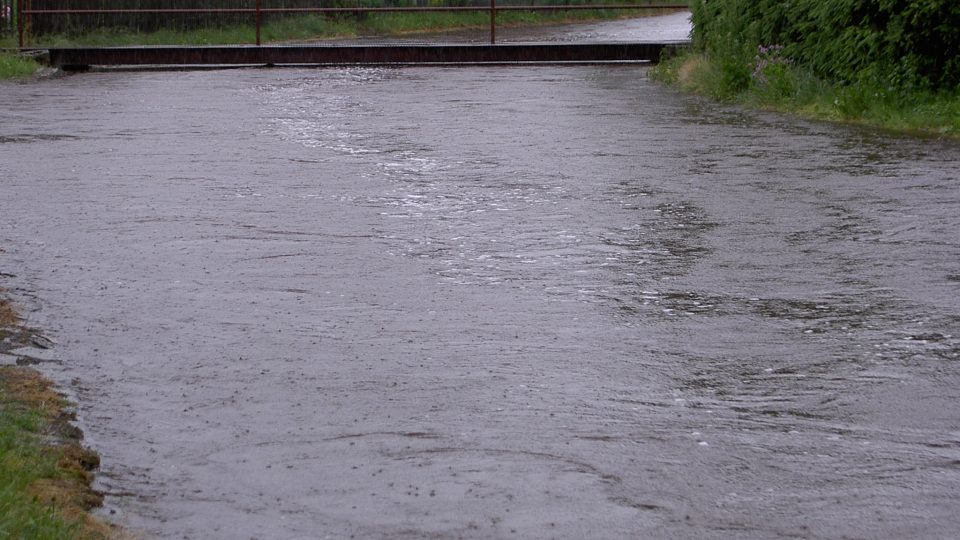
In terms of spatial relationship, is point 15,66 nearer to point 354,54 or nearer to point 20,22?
point 20,22

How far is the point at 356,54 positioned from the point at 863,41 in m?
13.4

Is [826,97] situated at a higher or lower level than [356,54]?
higher

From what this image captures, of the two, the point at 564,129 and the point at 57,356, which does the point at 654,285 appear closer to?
the point at 57,356

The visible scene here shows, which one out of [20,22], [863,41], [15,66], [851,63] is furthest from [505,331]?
[20,22]

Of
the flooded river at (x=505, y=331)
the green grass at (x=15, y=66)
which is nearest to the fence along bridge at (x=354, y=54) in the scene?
the green grass at (x=15, y=66)

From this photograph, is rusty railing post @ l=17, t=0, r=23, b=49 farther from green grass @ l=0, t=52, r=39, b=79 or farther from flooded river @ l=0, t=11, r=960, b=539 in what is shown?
flooded river @ l=0, t=11, r=960, b=539

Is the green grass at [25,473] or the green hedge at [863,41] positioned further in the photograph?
the green hedge at [863,41]

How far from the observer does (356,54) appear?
28.4 meters

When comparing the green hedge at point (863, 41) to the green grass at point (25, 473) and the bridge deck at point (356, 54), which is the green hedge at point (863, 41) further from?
the green grass at point (25, 473)

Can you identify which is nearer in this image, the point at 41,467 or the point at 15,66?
the point at 41,467

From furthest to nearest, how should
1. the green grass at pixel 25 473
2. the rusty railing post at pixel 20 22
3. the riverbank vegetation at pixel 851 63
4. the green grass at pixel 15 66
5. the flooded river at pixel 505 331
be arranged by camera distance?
the rusty railing post at pixel 20 22, the green grass at pixel 15 66, the riverbank vegetation at pixel 851 63, the flooded river at pixel 505 331, the green grass at pixel 25 473

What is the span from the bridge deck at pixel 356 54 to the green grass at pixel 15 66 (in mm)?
1449

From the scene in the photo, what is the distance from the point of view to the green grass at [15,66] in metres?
24.2

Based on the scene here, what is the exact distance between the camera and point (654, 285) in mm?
8539
